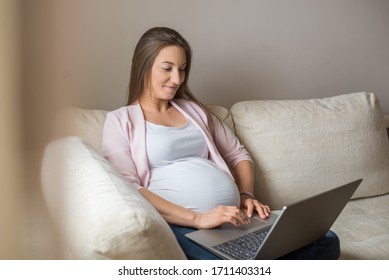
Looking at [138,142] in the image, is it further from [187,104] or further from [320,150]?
[320,150]

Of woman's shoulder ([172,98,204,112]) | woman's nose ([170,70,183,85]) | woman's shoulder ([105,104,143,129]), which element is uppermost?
woman's nose ([170,70,183,85])

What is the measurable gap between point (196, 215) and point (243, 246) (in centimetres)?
14

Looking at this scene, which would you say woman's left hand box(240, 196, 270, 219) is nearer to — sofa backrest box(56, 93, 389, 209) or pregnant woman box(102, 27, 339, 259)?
pregnant woman box(102, 27, 339, 259)

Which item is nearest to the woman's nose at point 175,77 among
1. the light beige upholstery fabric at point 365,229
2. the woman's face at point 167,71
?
the woman's face at point 167,71

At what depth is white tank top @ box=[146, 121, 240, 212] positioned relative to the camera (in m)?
1.24

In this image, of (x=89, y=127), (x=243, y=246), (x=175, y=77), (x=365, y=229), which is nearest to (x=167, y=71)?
(x=175, y=77)

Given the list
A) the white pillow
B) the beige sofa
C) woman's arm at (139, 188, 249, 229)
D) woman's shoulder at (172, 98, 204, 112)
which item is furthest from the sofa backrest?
the white pillow

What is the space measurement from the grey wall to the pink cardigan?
0.53 ft

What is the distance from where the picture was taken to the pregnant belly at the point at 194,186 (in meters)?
1.23

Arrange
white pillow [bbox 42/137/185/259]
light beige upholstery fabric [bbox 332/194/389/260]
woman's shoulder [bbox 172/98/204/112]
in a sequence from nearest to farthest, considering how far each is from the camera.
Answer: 1. white pillow [bbox 42/137/185/259]
2. light beige upholstery fabric [bbox 332/194/389/260]
3. woman's shoulder [bbox 172/98/204/112]

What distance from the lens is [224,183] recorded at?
1.27m

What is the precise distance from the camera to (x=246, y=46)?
69.1 inches
